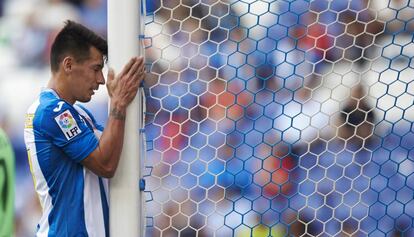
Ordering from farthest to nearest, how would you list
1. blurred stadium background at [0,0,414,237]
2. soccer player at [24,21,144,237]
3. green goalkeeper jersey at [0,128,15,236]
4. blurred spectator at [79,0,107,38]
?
blurred spectator at [79,0,107,38] < blurred stadium background at [0,0,414,237] < soccer player at [24,21,144,237] < green goalkeeper jersey at [0,128,15,236]

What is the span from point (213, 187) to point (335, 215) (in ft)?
1.10

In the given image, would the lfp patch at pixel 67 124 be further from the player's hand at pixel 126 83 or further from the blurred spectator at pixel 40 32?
the blurred spectator at pixel 40 32

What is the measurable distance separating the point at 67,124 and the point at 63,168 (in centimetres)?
8

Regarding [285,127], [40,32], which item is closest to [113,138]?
[285,127]

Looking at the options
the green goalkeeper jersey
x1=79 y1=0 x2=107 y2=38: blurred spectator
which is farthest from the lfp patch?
x1=79 y1=0 x2=107 y2=38: blurred spectator

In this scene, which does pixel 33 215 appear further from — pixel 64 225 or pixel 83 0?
pixel 64 225

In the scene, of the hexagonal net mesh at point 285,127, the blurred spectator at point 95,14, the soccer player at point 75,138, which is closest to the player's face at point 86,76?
the soccer player at point 75,138


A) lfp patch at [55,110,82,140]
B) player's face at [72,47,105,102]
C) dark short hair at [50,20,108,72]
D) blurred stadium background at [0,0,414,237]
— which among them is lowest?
blurred stadium background at [0,0,414,237]

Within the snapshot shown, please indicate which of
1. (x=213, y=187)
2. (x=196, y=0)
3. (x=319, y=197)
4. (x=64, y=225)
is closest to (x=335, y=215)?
(x=319, y=197)

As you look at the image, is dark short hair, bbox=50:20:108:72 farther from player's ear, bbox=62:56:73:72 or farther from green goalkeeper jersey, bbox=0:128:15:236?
green goalkeeper jersey, bbox=0:128:15:236

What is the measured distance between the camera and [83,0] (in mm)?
1767

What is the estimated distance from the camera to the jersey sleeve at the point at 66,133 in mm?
978

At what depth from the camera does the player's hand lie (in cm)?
98

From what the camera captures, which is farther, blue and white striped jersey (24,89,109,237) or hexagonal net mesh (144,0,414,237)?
hexagonal net mesh (144,0,414,237)
